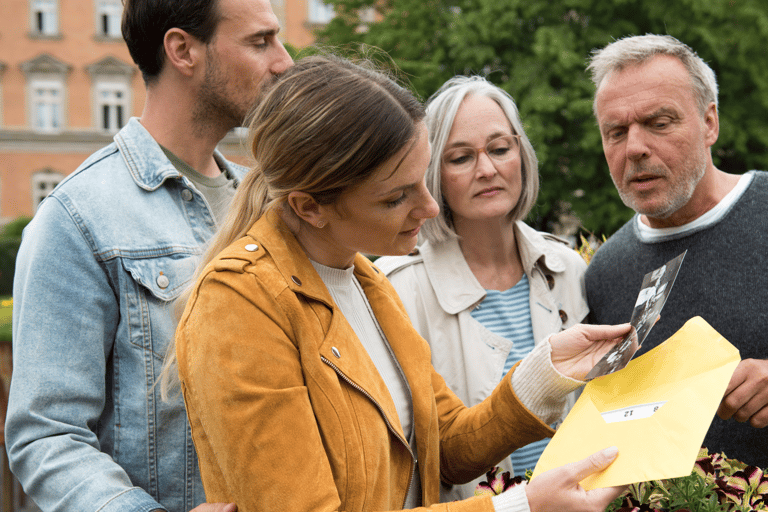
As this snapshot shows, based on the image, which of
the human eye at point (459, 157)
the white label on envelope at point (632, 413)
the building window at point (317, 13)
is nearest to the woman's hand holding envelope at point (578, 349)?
the white label on envelope at point (632, 413)

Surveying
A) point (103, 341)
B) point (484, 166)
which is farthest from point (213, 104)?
point (484, 166)

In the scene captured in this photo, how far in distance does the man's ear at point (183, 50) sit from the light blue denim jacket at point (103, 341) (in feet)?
1.02

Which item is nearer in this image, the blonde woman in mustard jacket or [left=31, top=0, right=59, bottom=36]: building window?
the blonde woman in mustard jacket

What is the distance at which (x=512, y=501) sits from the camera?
1.62m

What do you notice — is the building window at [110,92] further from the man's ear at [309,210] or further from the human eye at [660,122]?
the man's ear at [309,210]

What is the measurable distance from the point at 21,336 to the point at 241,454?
29.5 inches

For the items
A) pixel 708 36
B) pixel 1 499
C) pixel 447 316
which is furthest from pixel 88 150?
pixel 447 316

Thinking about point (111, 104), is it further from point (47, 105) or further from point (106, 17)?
point (106, 17)

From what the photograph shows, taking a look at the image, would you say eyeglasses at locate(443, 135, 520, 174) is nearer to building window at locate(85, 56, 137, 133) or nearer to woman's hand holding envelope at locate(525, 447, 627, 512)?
woman's hand holding envelope at locate(525, 447, 627, 512)

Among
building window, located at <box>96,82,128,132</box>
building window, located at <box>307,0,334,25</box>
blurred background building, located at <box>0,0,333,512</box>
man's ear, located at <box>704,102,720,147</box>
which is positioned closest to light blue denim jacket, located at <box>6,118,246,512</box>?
man's ear, located at <box>704,102,720,147</box>

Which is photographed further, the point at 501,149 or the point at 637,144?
the point at 501,149

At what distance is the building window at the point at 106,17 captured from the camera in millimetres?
31734

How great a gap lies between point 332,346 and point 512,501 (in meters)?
0.54

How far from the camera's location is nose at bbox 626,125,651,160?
2615 millimetres
